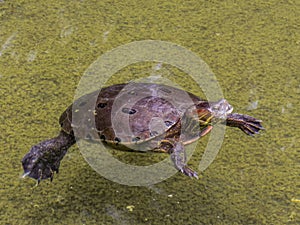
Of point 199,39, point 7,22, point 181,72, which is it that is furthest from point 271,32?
point 7,22

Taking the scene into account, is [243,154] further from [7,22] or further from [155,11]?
[7,22]

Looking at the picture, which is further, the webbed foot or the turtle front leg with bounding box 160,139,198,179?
the webbed foot

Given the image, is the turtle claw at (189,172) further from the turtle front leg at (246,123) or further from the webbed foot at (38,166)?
the webbed foot at (38,166)

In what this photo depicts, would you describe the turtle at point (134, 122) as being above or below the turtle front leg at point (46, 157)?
above

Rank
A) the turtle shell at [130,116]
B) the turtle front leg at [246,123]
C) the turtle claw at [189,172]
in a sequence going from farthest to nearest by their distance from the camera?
the turtle front leg at [246,123]
the turtle shell at [130,116]
the turtle claw at [189,172]

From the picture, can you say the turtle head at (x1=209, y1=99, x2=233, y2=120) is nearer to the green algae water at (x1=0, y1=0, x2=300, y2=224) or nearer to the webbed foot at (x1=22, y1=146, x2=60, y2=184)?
the green algae water at (x1=0, y1=0, x2=300, y2=224)

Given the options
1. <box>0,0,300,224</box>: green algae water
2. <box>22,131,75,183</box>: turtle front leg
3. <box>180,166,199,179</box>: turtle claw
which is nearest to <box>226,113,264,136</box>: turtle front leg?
<box>0,0,300,224</box>: green algae water

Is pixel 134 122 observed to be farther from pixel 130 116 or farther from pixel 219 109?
pixel 219 109

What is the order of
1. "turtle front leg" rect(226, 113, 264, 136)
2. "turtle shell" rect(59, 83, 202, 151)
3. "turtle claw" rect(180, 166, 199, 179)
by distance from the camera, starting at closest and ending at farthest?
"turtle claw" rect(180, 166, 199, 179), "turtle shell" rect(59, 83, 202, 151), "turtle front leg" rect(226, 113, 264, 136)

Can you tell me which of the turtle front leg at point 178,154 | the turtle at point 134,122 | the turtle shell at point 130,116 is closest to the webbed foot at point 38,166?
the turtle at point 134,122
